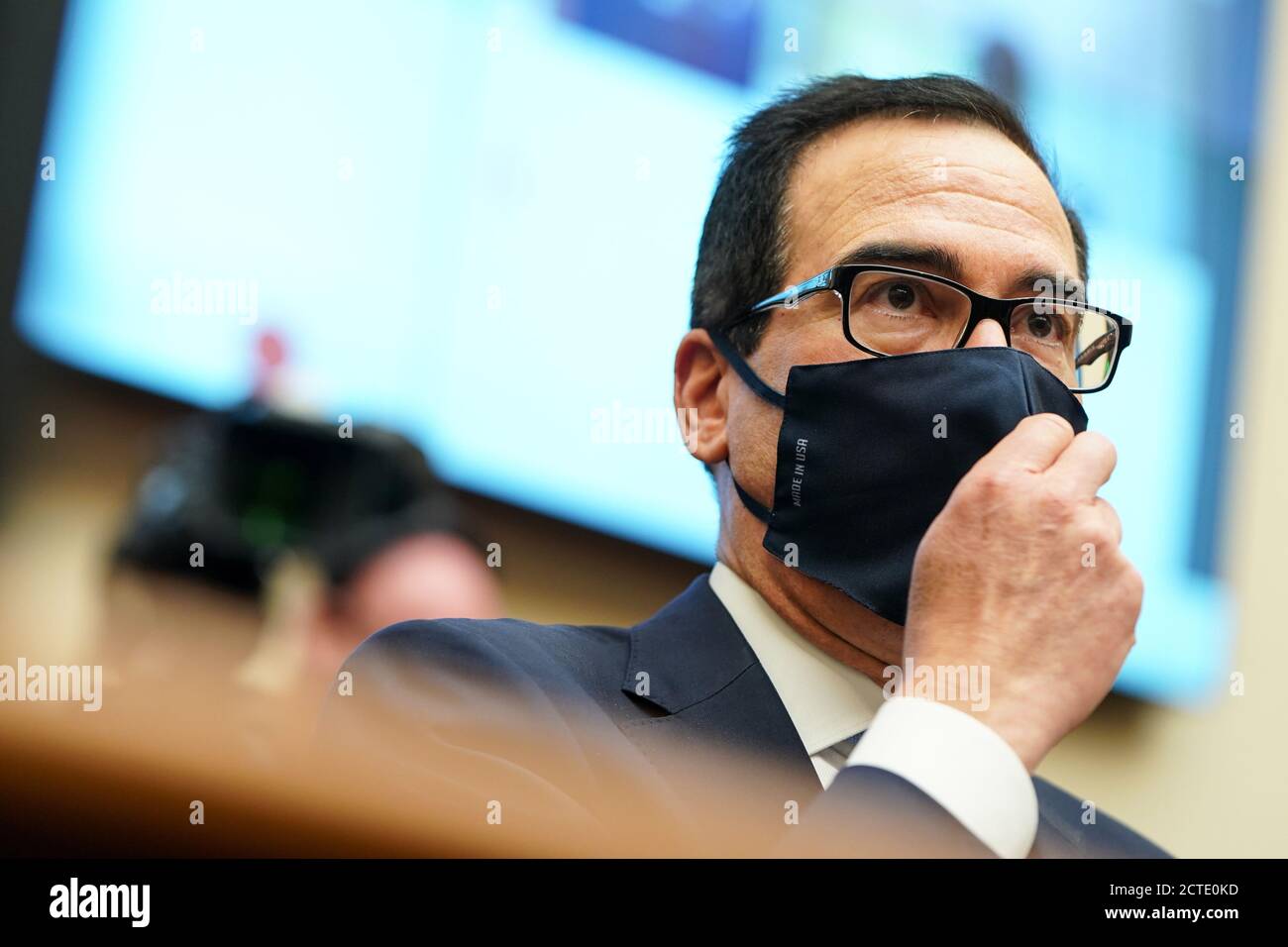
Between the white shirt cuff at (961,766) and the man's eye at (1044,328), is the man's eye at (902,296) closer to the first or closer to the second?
the man's eye at (1044,328)

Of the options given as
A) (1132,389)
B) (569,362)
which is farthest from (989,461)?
(1132,389)

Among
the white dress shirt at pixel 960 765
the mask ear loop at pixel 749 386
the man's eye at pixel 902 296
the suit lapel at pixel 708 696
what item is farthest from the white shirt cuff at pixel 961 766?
the man's eye at pixel 902 296

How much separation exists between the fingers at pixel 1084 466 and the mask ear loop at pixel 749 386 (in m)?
0.40

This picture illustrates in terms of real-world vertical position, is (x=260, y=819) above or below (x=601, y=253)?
below

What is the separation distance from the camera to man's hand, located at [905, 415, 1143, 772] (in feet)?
3.99

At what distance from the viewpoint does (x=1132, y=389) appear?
4.26 meters

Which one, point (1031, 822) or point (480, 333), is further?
point (480, 333)

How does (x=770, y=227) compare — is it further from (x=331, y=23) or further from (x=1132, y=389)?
(x=1132, y=389)

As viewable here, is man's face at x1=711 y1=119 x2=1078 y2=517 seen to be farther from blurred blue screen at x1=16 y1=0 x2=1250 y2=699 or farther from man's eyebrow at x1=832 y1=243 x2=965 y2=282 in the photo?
blurred blue screen at x1=16 y1=0 x2=1250 y2=699

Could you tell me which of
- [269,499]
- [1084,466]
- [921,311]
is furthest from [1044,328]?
[269,499]

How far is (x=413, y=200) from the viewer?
3592 mm
